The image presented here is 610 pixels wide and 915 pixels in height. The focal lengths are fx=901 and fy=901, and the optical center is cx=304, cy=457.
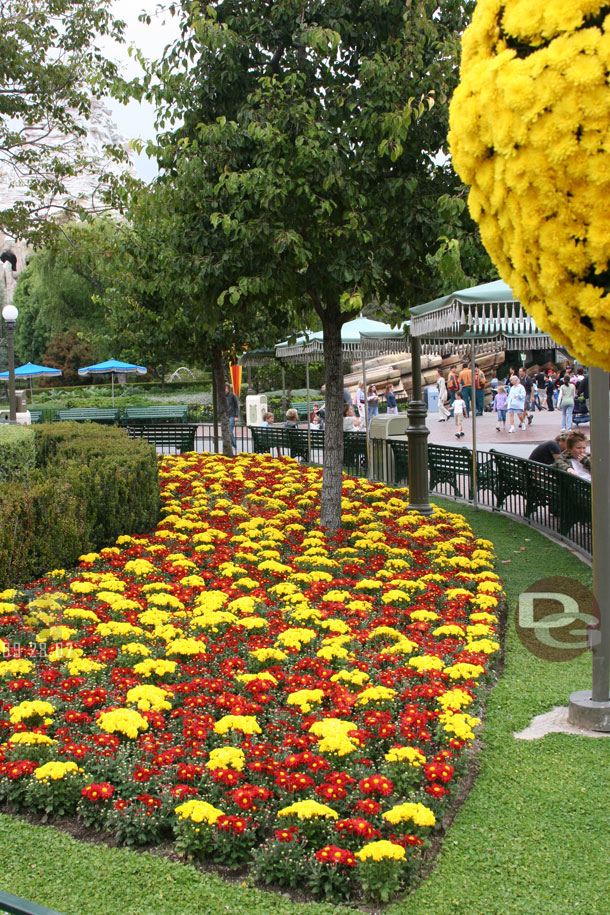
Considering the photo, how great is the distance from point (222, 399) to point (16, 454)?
320 inches

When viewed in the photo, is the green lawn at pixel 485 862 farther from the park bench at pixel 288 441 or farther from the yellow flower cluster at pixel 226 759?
the park bench at pixel 288 441

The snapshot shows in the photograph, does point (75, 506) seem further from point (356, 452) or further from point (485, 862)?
point (356, 452)

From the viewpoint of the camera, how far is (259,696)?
16.8 feet

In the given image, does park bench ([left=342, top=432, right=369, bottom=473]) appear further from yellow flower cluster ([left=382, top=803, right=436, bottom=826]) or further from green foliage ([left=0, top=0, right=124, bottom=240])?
yellow flower cluster ([left=382, top=803, right=436, bottom=826])

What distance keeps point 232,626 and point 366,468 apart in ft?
31.0

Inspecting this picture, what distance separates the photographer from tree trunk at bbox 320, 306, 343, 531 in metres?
9.84

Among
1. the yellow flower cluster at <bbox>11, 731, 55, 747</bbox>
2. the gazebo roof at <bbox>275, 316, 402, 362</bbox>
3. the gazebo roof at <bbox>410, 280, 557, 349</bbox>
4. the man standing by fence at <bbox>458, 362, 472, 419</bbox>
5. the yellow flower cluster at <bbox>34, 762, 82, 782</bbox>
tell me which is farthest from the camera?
the man standing by fence at <bbox>458, 362, 472, 419</bbox>

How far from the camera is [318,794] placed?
405 cm

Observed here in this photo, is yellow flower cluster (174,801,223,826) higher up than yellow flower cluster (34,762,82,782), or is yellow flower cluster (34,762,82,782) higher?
yellow flower cluster (34,762,82,782)

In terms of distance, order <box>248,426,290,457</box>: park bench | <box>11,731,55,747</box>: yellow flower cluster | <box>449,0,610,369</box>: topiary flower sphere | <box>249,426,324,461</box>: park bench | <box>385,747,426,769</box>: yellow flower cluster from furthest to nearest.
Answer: <box>248,426,290,457</box>: park bench
<box>249,426,324,461</box>: park bench
<box>11,731,55,747</box>: yellow flower cluster
<box>385,747,426,769</box>: yellow flower cluster
<box>449,0,610,369</box>: topiary flower sphere

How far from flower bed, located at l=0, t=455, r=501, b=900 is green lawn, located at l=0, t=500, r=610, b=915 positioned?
0.44 feet

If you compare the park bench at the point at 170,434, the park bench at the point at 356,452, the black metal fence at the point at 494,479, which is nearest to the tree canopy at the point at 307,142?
the black metal fence at the point at 494,479

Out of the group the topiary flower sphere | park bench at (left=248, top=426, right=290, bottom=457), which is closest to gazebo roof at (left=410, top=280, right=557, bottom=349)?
the topiary flower sphere

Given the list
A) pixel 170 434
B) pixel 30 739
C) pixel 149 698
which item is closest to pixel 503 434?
pixel 170 434
